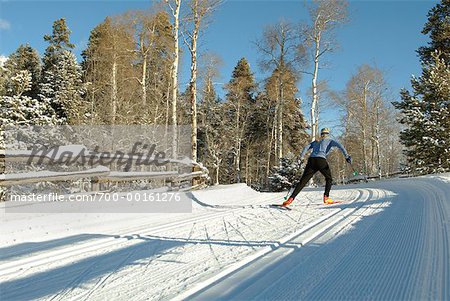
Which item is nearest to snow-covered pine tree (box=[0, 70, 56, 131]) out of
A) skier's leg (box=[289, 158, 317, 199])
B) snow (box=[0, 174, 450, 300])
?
snow (box=[0, 174, 450, 300])

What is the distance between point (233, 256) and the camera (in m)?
3.26

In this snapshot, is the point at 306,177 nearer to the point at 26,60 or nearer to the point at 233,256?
the point at 233,256

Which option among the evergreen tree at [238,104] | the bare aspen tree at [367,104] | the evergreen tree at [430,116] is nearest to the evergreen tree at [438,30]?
the evergreen tree at [430,116]

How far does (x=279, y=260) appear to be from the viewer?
10.1 ft

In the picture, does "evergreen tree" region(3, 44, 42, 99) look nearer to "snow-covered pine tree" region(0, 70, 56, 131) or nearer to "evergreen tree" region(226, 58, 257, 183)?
"snow-covered pine tree" region(0, 70, 56, 131)

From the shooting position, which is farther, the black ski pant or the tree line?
the tree line

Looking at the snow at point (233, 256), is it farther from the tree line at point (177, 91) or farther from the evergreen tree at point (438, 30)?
the evergreen tree at point (438, 30)

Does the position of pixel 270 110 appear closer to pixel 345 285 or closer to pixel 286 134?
pixel 286 134

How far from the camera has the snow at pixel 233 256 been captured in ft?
7.98

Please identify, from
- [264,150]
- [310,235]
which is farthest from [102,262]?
[264,150]

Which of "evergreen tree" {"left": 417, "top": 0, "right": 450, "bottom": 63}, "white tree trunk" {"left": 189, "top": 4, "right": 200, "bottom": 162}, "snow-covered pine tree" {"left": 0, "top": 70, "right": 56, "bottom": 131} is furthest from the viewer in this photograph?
"evergreen tree" {"left": 417, "top": 0, "right": 450, "bottom": 63}

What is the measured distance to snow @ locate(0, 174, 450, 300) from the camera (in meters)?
2.43

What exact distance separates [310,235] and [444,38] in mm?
23407

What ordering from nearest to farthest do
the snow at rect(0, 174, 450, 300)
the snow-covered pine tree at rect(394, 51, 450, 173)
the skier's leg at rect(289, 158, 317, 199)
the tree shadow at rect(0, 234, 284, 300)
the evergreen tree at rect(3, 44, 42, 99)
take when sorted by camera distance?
the snow at rect(0, 174, 450, 300), the tree shadow at rect(0, 234, 284, 300), the skier's leg at rect(289, 158, 317, 199), the snow-covered pine tree at rect(394, 51, 450, 173), the evergreen tree at rect(3, 44, 42, 99)
